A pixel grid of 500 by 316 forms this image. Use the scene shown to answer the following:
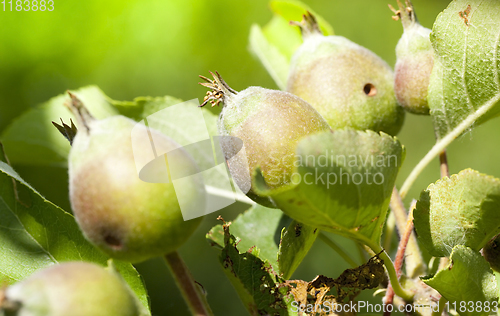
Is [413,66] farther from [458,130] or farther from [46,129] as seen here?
Result: [46,129]

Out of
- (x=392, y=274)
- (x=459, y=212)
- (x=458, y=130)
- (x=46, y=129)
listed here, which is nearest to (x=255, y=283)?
(x=392, y=274)

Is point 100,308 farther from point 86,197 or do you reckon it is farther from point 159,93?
point 159,93

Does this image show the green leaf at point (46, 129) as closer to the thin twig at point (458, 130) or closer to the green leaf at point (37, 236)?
the green leaf at point (37, 236)

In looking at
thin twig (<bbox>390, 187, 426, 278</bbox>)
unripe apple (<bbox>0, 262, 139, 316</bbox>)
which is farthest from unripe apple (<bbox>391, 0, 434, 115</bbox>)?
unripe apple (<bbox>0, 262, 139, 316</bbox>)

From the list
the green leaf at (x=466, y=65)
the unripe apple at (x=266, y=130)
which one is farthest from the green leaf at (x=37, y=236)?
the green leaf at (x=466, y=65)

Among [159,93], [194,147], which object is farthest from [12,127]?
[159,93]

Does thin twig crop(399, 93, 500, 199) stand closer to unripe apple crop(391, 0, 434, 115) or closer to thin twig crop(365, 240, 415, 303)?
unripe apple crop(391, 0, 434, 115)

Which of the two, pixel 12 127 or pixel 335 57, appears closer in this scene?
pixel 335 57
